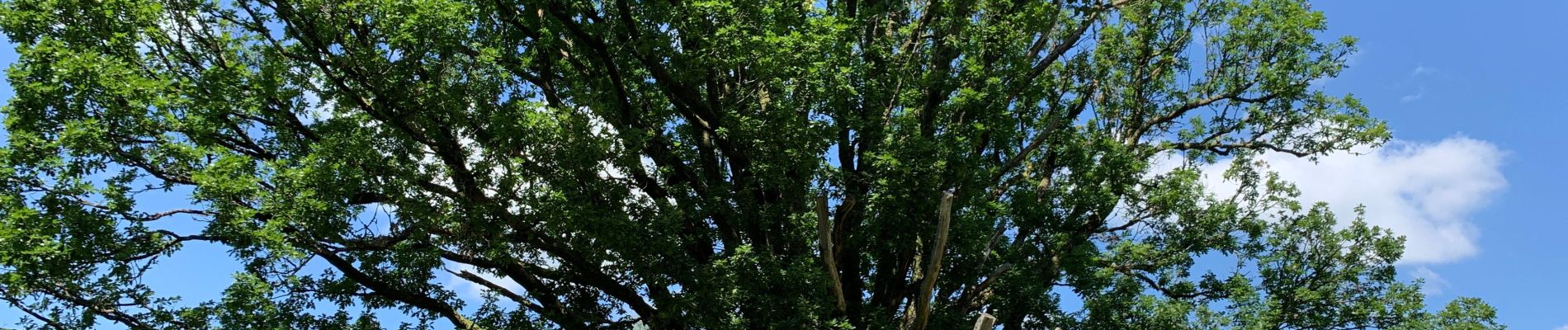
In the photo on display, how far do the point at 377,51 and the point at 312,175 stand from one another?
1430 mm

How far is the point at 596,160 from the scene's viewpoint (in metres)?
10.2

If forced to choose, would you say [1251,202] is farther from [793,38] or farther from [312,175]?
[312,175]

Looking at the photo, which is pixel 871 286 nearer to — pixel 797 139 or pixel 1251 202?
pixel 797 139

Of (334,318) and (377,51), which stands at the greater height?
(377,51)

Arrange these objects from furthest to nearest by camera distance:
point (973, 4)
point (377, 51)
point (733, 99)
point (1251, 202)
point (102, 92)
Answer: point (1251, 202) → point (973, 4) → point (733, 99) → point (377, 51) → point (102, 92)

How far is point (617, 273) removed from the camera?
11.3m

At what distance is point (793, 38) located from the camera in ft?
33.3

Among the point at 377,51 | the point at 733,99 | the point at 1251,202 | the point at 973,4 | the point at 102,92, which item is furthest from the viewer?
the point at 1251,202

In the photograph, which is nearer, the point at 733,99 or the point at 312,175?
the point at 312,175

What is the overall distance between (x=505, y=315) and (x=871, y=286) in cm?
515

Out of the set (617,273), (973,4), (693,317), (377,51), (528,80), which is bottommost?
(693,317)

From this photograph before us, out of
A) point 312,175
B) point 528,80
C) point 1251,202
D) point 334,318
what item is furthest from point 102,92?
point 1251,202

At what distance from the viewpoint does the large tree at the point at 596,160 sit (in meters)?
9.32

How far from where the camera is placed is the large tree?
367 inches
